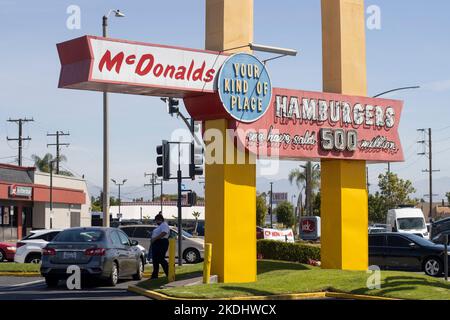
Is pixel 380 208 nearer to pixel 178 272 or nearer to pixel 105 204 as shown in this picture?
pixel 105 204

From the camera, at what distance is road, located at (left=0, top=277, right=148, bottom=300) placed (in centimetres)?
1811

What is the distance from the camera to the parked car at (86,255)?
19703 mm

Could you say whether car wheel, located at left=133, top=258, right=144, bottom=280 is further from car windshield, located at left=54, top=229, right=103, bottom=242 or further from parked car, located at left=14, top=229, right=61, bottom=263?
parked car, located at left=14, top=229, right=61, bottom=263

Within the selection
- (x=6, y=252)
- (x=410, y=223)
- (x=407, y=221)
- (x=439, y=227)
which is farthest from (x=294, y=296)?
(x=410, y=223)

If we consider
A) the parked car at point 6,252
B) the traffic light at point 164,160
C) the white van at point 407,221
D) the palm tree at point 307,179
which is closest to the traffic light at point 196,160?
the traffic light at point 164,160

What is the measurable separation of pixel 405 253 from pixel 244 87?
33.2ft

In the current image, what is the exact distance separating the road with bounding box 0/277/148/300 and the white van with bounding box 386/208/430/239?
89.3 feet

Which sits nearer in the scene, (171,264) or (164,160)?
(171,264)

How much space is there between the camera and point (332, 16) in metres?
23.4

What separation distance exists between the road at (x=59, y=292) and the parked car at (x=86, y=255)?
1.16ft

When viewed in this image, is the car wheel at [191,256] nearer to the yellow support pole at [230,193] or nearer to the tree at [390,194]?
the yellow support pole at [230,193]

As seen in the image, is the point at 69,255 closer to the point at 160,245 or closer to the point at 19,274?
the point at 160,245

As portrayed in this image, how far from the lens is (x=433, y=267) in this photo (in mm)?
26859
